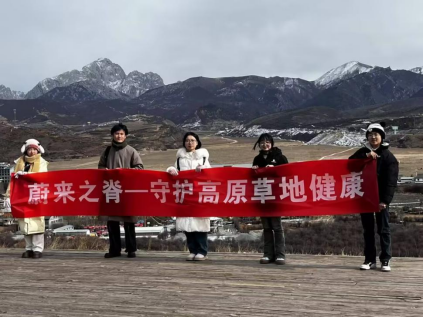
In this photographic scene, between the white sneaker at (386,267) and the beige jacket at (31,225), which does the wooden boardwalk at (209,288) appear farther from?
the beige jacket at (31,225)

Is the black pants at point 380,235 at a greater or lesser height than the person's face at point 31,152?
lesser

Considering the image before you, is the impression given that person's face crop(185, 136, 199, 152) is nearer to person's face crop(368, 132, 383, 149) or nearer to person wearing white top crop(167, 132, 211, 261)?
person wearing white top crop(167, 132, 211, 261)

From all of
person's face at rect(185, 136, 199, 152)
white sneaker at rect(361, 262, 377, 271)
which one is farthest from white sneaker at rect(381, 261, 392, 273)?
person's face at rect(185, 136, 199, 152)

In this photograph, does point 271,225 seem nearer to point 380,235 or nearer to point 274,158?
point 274,158

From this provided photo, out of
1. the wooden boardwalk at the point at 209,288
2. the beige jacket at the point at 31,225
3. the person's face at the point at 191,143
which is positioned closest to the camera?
the wooden boardwalk at the point at 209,288

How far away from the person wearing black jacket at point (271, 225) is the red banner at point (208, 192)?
0.29 ft

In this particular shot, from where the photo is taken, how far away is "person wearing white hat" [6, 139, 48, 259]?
5836mm

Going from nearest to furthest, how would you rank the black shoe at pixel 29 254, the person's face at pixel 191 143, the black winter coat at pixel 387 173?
the black winter coat at pixel 387 173 → the person's face at pixel 191 143 → the black shoe at pixel 29 254

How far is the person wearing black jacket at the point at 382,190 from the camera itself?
453 centimetres

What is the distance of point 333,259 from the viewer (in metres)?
5.34

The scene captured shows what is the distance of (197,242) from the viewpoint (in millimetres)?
5492

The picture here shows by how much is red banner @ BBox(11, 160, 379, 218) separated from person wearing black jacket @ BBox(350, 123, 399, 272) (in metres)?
0.09

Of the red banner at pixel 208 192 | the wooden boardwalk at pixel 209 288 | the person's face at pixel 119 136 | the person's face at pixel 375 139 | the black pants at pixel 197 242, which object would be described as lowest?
the wooden boardwalk at pixel 209 288

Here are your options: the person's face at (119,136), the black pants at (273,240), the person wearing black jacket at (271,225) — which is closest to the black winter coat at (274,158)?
the person wearing black jacket at (271,225)
